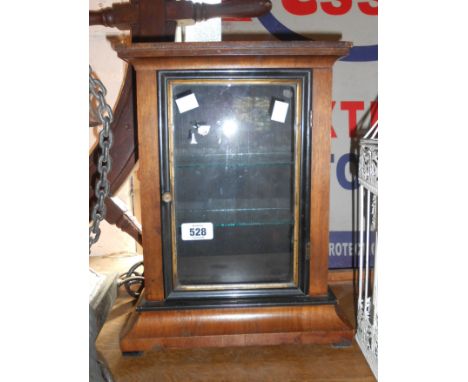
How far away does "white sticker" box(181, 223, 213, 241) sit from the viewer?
3.77ft

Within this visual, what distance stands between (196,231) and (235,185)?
0.17m

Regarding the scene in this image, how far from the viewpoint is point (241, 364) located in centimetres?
104

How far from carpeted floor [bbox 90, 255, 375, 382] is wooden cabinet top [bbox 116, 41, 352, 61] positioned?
76 centimetres

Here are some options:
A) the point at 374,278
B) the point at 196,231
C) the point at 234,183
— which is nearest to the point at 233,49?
the point at 234,183

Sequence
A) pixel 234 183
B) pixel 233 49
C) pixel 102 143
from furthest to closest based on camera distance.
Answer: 1. pixel 234 183
2. pixel 233 49
3. pixel 102 143

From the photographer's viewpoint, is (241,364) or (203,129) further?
(203,129)

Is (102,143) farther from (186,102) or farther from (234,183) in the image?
(234,183)

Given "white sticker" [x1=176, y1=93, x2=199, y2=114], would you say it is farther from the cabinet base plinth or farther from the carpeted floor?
the carpeted floor

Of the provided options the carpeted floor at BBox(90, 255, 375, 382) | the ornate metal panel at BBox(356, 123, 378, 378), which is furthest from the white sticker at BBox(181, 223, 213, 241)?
the ornate metal panel at BBox(356, 123, 378, 378)

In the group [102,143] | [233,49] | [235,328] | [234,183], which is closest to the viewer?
[102,143]

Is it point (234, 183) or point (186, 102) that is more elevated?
point (186, 102)

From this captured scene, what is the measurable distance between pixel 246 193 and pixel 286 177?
0.42 feet
